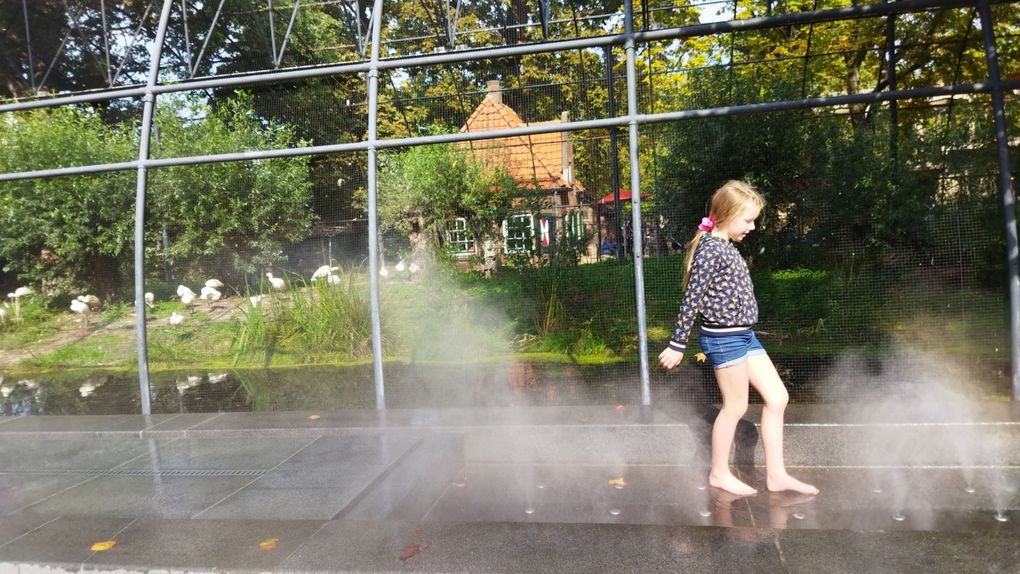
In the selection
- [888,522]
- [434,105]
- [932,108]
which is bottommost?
[888,522]

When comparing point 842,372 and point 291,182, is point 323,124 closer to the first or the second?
point 291,182

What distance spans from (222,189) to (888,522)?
22.4ft

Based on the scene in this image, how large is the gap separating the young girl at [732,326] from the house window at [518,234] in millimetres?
3623

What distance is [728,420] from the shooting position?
11.5 ft

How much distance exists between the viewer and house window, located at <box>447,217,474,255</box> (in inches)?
280

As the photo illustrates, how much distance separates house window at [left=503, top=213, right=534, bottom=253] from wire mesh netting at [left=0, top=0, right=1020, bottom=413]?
0.02 metres

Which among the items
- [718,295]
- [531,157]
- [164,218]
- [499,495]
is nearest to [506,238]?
[531,157]

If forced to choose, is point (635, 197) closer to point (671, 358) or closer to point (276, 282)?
point (671, 358)

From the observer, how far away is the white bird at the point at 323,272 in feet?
22.9

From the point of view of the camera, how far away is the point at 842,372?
514 cm

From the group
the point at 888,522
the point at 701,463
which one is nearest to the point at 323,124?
the point at 701,463

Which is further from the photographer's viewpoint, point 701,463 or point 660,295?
point 660,295

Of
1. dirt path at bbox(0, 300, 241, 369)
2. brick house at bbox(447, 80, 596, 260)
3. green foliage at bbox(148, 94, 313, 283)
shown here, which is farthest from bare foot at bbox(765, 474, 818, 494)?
dirt path at bbox(0, 300, 241, 369)

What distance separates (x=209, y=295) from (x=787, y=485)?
574 centimetres
